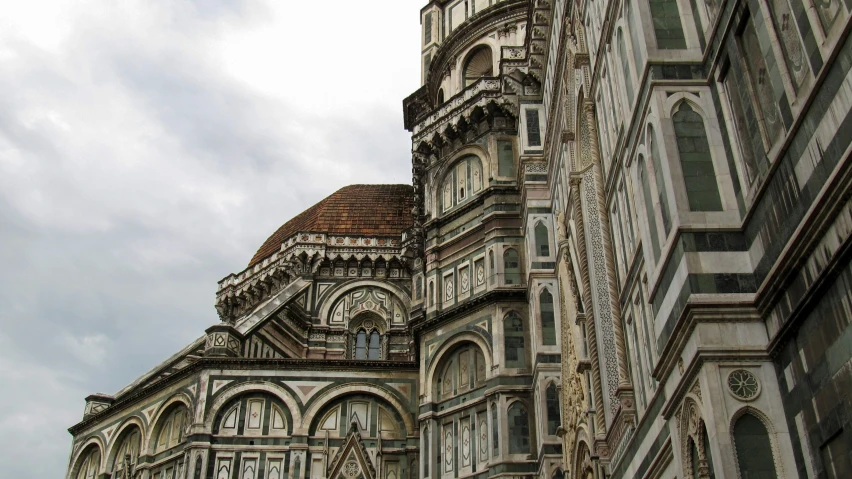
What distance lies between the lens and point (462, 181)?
2802 centimetres

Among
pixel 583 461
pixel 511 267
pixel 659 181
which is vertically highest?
pixel 511 267

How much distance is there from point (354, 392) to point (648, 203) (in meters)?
16.9

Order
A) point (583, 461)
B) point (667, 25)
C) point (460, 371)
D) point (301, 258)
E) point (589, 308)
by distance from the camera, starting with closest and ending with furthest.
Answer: point (667, 25) < point (589, 308) < point (583, 461) < point (460, 371) < point (301, 258)

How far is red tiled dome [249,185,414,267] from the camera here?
3956 cm

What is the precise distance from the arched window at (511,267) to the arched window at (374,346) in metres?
12.0

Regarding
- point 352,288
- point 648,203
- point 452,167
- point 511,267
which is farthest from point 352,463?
point 648,203

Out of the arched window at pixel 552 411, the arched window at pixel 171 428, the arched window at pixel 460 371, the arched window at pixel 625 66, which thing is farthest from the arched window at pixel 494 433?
the arched window at pixel 625 66

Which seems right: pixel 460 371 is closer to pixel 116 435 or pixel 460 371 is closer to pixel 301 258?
pixel 116 435

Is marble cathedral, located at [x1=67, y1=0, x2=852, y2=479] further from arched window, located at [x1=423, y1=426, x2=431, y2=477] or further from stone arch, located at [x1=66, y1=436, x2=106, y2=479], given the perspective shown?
stone arch, located at [x1=66, y1=436, x2=106, y2=479]

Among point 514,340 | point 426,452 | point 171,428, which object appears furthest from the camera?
point 171,428

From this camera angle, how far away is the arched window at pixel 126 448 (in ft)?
96.2

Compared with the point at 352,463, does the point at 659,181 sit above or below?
below

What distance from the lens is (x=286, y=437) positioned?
88.8ft

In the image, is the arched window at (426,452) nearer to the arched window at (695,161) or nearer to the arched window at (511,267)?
the arched window at (511,267)
